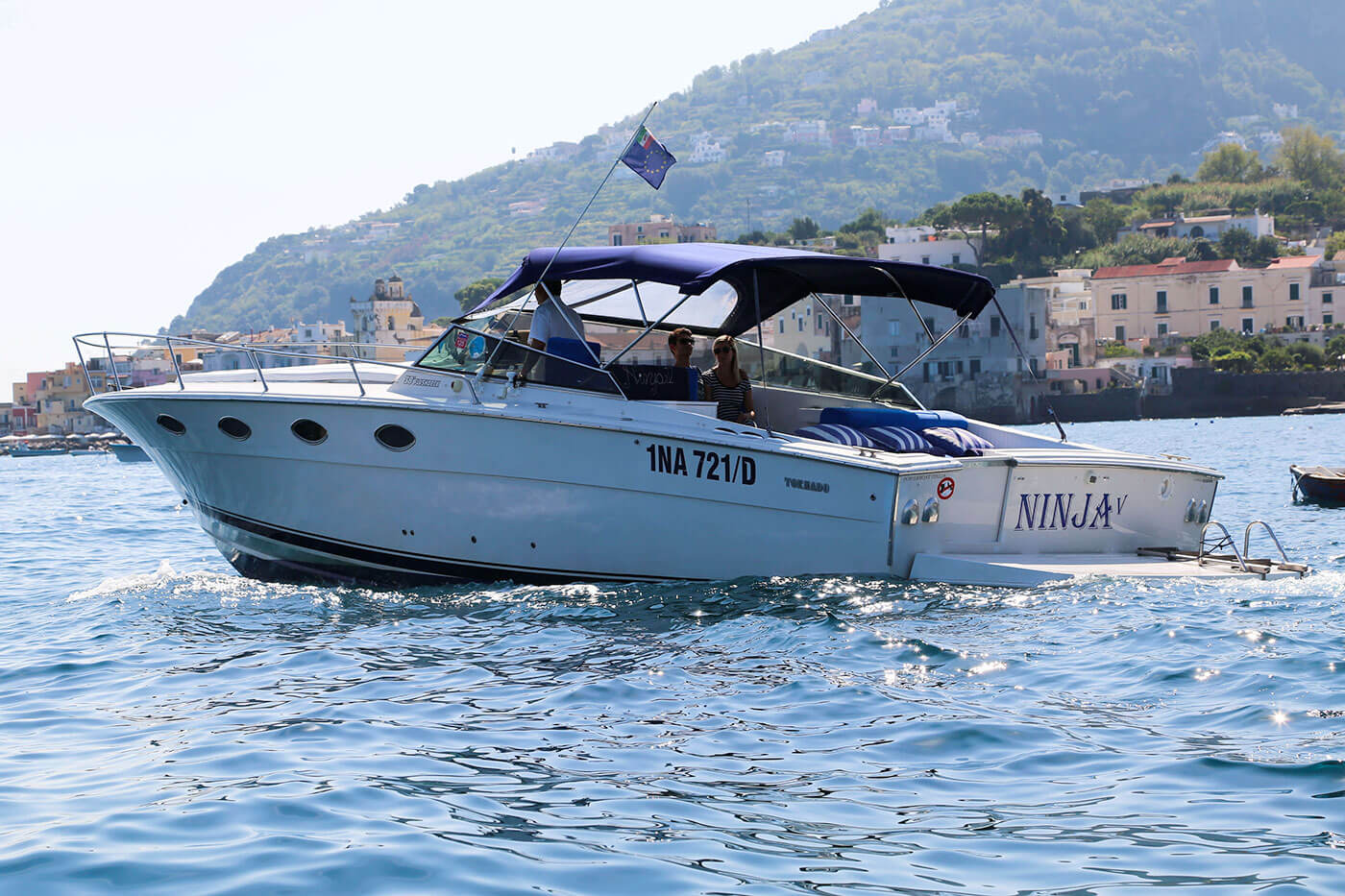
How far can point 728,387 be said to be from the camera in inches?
374

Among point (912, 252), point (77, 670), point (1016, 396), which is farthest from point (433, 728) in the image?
point (912, 252)

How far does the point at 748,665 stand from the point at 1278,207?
130 metres

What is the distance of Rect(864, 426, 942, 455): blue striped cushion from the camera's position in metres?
9.12

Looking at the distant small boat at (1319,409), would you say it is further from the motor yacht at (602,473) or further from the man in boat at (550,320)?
the man in boat at (550,320)

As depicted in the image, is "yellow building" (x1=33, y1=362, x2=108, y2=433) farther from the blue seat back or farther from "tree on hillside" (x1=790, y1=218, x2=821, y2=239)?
the blue seat back

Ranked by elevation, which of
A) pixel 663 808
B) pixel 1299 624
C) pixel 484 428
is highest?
pixel 484 428

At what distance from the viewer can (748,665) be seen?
6.79m

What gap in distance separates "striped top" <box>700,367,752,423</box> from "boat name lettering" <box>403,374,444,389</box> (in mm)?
1946

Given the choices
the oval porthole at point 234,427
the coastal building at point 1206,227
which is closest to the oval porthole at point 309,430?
the oval porthole at point 234,427

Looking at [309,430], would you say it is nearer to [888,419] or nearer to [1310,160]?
[888,419]

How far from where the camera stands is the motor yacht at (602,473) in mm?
8648

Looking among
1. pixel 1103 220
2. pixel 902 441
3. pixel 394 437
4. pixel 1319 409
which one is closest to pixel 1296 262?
pixel 1319 409

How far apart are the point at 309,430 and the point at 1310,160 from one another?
150492mm

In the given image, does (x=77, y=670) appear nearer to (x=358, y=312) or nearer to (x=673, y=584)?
(x=673, y=584)
